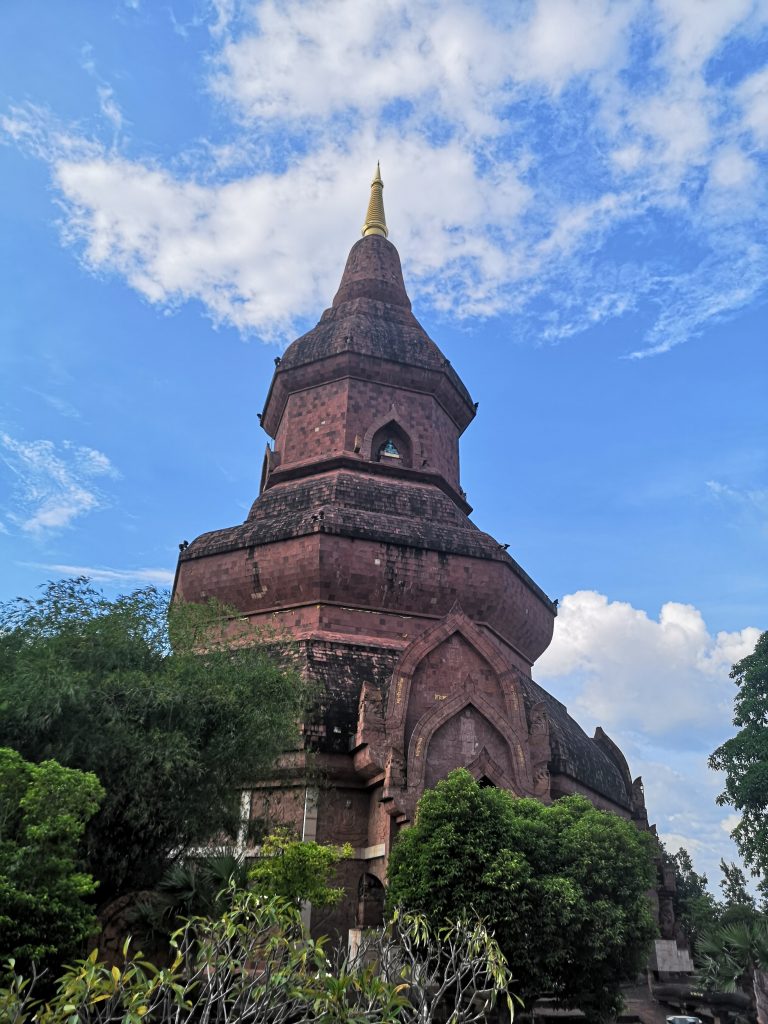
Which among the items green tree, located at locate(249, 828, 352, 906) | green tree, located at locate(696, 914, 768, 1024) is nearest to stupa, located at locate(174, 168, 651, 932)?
green tree, located at locate(249, 828, 352, 906)

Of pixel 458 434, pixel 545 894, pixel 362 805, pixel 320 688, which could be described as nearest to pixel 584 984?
pixel 545 894

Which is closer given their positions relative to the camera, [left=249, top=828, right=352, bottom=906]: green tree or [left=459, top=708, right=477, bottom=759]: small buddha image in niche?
[left=249, top=828, right=352, bottom=906]: green tree

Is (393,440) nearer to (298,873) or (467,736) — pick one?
(467,736)

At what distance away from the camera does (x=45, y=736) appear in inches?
471

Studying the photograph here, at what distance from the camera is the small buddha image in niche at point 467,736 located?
15750 mm

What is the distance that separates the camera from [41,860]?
948cm

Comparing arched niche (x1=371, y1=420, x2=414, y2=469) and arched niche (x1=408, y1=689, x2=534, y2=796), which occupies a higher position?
arched niche (x1=371, y1=420, x2=414, y2=469)

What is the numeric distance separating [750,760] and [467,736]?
11.8m

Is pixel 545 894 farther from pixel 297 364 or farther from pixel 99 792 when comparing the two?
pixel 297 364

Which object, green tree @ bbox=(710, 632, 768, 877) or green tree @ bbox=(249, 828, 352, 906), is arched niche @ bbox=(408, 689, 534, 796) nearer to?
green tree @ bbox=(249, 828, 352, 906)

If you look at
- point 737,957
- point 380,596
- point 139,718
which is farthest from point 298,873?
Result: point 737,957

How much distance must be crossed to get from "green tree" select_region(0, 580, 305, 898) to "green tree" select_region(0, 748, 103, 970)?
148cm

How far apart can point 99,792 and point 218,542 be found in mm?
11296

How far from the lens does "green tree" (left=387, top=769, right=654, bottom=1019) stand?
11750 mm
